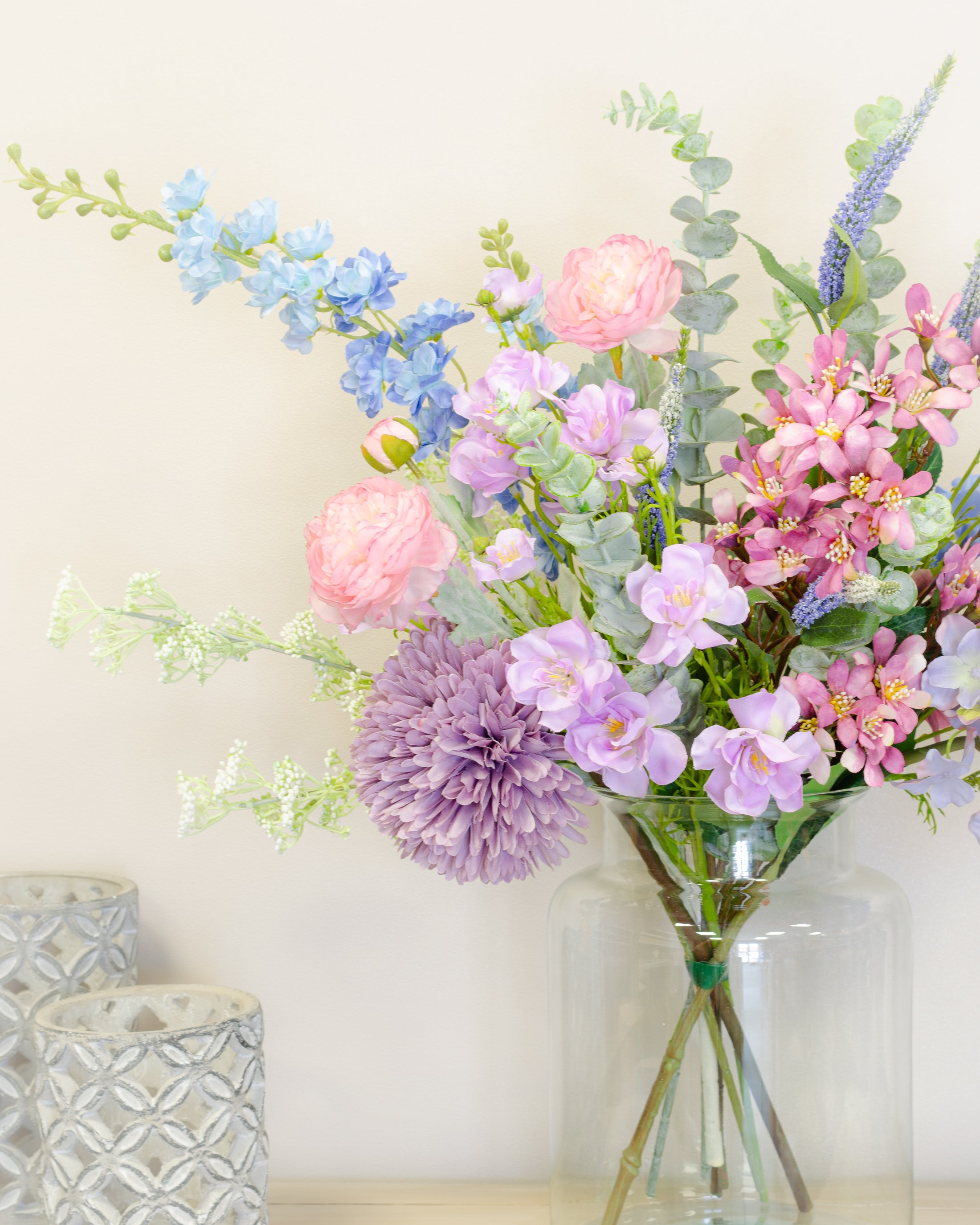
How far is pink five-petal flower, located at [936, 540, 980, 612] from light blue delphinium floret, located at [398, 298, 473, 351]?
0.30m

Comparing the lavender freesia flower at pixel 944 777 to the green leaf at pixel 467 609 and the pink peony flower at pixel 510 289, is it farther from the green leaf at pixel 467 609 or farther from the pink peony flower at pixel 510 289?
the pink peony flower at pixel 510 289

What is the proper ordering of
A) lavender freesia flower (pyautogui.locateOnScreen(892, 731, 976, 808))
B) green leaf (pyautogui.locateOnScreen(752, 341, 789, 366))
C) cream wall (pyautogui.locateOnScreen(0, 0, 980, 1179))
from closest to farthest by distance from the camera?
lavender freesia flower (pyautogui.locateOnScreen(892, 731, 976, 808)), green leaf (pyautogui.locateOnScreen(752, 341, 789, 366)), cream wall (pyautogui.locateOnScreen(0, 0, 980, 1179))

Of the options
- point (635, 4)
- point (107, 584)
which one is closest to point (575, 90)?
point (635, 4)

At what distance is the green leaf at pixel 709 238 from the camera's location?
0.64 m

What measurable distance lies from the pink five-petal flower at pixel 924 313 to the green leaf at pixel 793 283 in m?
0.06

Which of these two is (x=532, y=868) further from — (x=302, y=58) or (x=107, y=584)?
(x=302, y=58)

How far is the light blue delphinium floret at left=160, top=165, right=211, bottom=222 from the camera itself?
0.62 m

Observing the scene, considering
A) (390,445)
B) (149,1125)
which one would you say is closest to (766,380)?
(390,445)

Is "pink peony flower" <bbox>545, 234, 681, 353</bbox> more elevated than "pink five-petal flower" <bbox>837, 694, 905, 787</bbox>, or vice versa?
"pink peony flower" <bbox>545, 234, 681, 353</bbox>

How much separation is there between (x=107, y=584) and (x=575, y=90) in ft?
1.77

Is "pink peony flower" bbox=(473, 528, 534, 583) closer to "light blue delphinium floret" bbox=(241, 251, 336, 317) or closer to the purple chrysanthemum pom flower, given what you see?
the purple chrysanthemum pom flower

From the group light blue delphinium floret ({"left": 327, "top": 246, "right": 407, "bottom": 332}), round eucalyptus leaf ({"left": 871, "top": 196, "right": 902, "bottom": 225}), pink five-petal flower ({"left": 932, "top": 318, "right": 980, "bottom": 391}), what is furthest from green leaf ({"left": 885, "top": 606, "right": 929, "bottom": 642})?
light blue delphinium floret ({"left": 327, "top": 246, "right": 407, "bottom": 332})

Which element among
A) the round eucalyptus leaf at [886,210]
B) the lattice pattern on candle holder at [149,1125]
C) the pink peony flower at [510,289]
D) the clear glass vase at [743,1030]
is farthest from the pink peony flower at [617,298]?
the lattice pattern on candle holder at [149,1125]

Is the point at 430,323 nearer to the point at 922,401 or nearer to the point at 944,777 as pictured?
the point at 922,401
